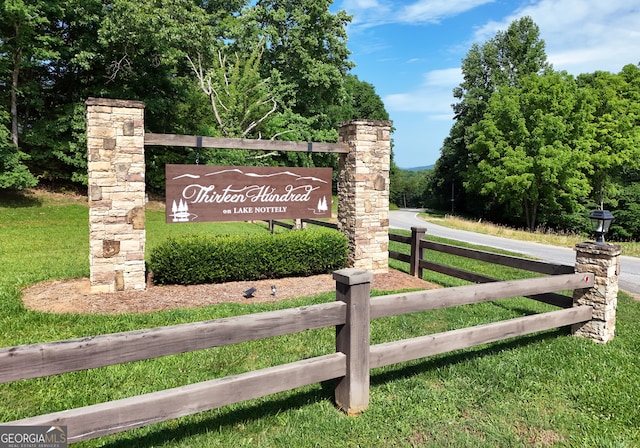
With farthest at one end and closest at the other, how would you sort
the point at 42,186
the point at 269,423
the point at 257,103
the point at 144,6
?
the point at 42,186 < the point at 257,103 < the point at 144,6 < the point at 269,423

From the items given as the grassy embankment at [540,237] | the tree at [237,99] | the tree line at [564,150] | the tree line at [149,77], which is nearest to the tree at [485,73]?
the tree line at [564,150]

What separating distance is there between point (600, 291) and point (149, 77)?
24766mm

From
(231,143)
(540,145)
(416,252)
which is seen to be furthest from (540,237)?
(231,143)

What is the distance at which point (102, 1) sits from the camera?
20.8 meters

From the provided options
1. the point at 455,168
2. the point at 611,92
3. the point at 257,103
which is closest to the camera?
the point at 257,103

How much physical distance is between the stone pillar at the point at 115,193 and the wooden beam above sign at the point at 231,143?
0.32 m

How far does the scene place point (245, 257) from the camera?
755 centimetres

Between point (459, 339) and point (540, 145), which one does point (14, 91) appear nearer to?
point (459, 339)

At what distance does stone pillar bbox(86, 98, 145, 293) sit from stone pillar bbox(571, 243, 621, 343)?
6.53m

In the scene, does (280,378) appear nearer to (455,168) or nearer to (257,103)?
(257,103)

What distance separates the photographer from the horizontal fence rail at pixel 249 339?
203 centimetres

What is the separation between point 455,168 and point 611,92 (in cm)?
1615

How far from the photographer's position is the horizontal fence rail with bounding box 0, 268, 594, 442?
2.03 m

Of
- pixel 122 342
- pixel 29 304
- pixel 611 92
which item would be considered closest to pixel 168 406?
pixel 122 342
